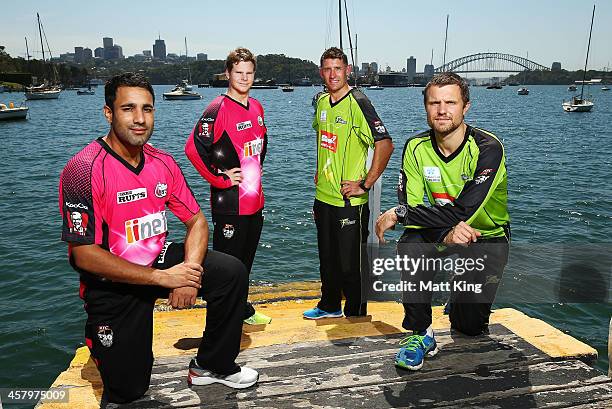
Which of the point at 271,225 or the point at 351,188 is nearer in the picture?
the point at 351,188

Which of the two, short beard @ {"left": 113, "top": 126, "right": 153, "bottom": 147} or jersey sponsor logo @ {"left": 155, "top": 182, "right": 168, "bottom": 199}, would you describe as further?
jersey sponsor logo @ {"left": 155, "top": 182, "right": 168, "bottom": 199}

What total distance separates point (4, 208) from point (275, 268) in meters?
10.5

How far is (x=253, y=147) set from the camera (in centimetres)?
457

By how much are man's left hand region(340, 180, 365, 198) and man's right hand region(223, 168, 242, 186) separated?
3.12 ft

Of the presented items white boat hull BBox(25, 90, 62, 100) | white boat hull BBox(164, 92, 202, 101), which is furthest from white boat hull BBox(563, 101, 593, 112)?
white boat hull BBox(25, 90, 62, 100)

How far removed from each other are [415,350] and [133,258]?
210 centimetres

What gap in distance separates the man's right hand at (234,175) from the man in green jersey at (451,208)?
1.39 metres

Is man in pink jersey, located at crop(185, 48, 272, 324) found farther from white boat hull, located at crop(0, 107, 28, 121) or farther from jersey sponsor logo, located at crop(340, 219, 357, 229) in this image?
white boat hull, located at crop(0, 107, 28, 121)

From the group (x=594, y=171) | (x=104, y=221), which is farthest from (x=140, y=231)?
(x=594, y=171)

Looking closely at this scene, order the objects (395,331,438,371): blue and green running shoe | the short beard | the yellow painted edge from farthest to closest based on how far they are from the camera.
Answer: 1. the yellow painted edge
2. (395,331,438,371): blue and green running shoe
3. the short beard

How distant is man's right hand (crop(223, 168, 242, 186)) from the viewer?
14.4 feet

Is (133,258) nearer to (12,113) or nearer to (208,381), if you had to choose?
(208,381)

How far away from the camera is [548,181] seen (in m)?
21.6
